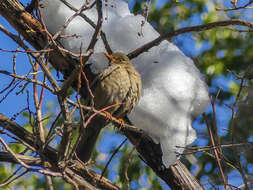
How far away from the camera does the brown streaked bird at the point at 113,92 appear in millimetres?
3932

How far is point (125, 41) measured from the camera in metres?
4.02

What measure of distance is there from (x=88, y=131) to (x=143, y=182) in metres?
1.65

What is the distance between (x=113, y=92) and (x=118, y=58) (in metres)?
0.33

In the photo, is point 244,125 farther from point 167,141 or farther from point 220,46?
point 167,141

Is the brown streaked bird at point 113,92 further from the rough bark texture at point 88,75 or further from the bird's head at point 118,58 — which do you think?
the rough bark texture at point 88,75

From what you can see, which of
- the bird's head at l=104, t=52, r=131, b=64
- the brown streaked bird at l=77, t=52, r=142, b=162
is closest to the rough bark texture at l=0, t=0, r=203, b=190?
the brown streaked bird at l=77, t=52, r=142, b=162

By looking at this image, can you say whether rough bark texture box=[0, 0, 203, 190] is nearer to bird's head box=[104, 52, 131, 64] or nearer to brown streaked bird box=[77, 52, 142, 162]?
brown streaked bird box=[77, 52, 142, 162]

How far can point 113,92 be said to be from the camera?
3.98 meters

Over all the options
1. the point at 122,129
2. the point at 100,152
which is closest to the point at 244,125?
the point at 100,152

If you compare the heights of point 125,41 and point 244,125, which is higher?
point 244,125

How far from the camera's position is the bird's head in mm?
3984

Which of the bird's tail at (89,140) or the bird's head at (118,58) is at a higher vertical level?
the bird's head at (118,58)

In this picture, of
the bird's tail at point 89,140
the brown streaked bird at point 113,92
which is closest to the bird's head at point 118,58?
the brown streaked bird at point 113,92

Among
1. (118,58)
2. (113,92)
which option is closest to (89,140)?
(113,92)
